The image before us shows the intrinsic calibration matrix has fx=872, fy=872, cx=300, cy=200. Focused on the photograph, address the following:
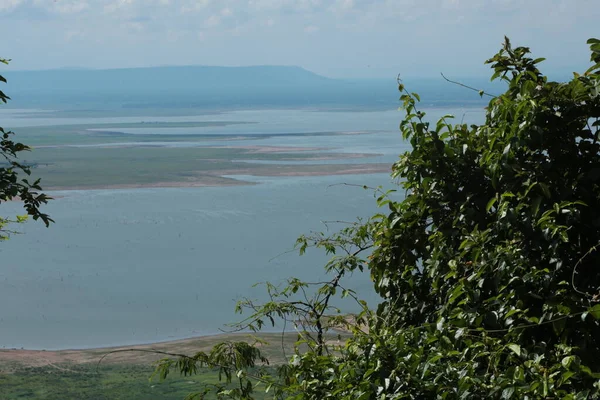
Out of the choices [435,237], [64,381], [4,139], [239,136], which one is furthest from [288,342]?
[239,136]

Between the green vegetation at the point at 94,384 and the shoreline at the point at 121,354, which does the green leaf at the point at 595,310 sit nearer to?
the green vegetation at the point at 94,384

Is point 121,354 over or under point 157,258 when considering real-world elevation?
under

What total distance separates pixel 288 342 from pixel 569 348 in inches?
605

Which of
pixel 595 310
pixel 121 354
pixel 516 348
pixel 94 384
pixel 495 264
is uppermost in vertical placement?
pixel 495 264

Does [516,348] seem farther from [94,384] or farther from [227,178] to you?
[227,178]

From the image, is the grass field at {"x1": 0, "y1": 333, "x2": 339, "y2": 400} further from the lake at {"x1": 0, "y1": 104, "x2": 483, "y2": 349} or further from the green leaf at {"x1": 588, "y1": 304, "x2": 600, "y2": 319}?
the green leaf at {"x1": 588, "y1": 304, "x2": 600, "y2": 319}

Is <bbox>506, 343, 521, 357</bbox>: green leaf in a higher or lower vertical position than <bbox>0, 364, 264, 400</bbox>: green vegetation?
higher

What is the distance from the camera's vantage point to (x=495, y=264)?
351cm

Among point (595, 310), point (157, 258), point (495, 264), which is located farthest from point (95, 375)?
point (595, 310)

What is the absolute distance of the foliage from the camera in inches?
126

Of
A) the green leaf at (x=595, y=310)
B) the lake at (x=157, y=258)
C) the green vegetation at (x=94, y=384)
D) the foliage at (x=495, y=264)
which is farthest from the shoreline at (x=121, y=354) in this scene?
the green leaf at (x=595, y=310)

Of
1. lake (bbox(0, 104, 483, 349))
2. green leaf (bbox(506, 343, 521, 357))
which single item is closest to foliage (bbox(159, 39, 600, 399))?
green leaf (bbox(506, 343, 521, 357))

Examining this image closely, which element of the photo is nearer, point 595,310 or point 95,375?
point 595,310

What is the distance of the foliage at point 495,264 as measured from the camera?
126 inches
